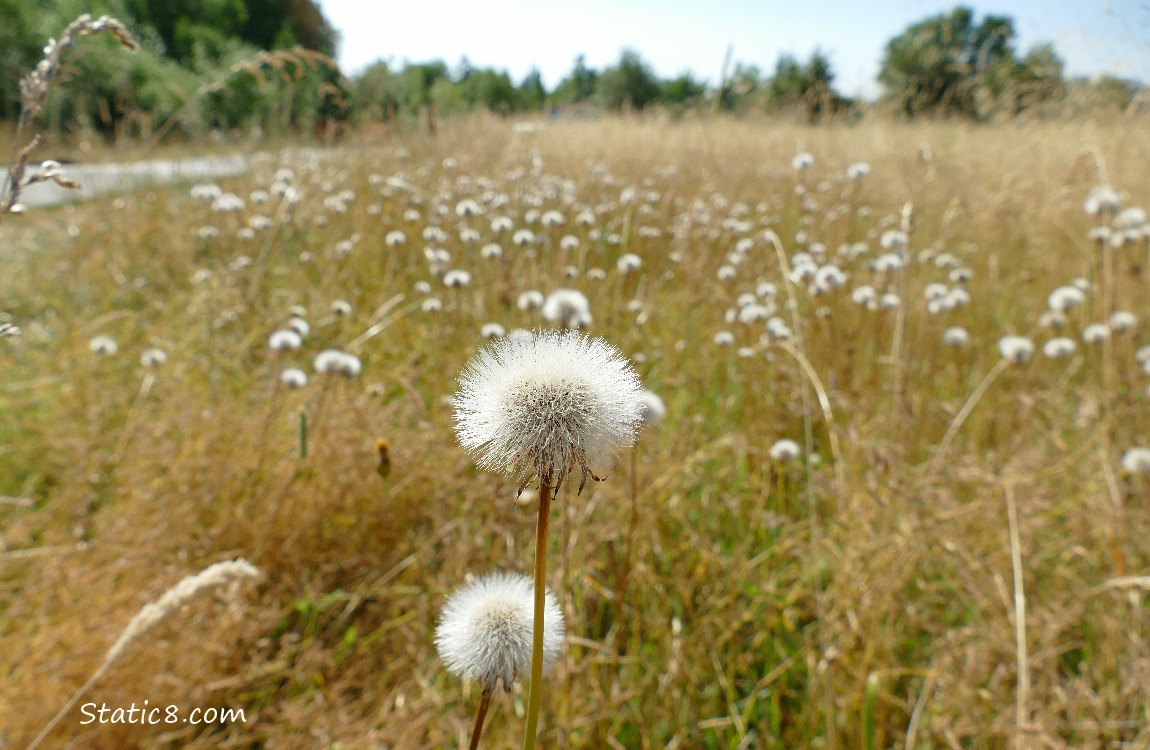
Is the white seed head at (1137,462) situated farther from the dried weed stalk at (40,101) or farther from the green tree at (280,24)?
the green tree at (280,24)

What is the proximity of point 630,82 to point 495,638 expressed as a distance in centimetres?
3273

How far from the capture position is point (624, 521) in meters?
1.84

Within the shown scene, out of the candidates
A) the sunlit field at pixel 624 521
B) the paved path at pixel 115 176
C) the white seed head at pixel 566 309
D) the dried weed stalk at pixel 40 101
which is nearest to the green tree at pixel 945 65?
the sunlit field at pixel 624 521

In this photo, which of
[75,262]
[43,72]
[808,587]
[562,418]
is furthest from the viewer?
[75,262]

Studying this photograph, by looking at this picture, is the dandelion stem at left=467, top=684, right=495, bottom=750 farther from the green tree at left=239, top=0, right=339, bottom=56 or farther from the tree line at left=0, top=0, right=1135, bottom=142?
the green tree at left=239, top=0, right=339, bottom=56

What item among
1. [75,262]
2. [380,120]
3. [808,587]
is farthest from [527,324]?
[380,120]

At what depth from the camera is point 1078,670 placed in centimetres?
170

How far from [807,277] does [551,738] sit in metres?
2.55

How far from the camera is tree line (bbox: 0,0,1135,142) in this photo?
5289 mm

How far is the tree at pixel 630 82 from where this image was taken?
30.1 metres

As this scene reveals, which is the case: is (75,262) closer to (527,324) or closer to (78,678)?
(527,324)

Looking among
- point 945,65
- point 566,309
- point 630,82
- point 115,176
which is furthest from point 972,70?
point 630,82

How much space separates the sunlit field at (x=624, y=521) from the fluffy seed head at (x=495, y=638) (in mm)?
265

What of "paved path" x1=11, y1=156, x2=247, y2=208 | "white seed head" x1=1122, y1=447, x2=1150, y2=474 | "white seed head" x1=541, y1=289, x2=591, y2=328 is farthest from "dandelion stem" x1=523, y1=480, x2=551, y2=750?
"paved path" x1=11, y1=156, x2=247, y2=208
